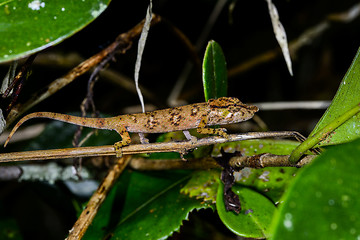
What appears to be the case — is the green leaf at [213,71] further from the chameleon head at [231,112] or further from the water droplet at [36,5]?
the water droplet at [36,5]

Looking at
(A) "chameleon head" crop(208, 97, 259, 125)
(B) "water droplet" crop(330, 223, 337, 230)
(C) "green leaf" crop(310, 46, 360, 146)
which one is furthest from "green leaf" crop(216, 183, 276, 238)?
(B) "water droplet" crop(330, 223, 337, 230)

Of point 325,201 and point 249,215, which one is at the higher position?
point 325,201

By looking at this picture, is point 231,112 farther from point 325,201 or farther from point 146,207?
point 325,201

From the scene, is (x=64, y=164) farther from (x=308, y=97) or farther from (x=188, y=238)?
(x=308, y=97)

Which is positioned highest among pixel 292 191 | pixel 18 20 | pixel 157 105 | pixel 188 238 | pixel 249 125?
pixel 18 20

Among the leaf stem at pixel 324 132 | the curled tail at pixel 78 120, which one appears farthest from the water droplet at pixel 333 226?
the curled tail at pixel 78 120

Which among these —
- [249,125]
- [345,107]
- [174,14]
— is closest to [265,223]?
[345,107]

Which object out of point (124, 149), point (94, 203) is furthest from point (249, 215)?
point (94, 203)
